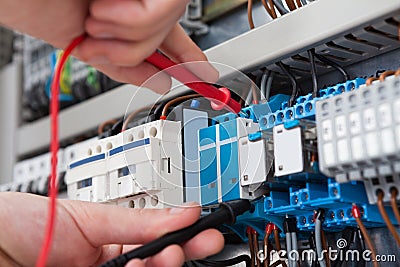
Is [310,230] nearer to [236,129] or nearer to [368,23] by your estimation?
[236,129]

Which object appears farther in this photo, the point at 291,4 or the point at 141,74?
the point at 291,4

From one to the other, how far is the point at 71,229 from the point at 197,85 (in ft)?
0.86

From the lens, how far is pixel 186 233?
2.37 feet

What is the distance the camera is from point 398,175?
66cm

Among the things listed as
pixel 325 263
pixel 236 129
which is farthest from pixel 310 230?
pixel 236 129

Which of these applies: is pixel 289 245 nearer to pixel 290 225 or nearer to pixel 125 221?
pixel 290 225

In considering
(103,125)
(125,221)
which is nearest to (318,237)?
(125,221)

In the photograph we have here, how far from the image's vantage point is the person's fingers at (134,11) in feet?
2.09

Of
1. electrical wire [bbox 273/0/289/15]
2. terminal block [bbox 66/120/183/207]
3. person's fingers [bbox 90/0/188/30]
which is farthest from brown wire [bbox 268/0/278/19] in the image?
person's fingers [bbox 90/0/188/30]

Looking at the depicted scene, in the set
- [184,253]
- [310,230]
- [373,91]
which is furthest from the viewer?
[310,230]

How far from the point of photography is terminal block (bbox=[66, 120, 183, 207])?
0.88m

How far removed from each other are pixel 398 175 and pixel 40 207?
491 millimetres

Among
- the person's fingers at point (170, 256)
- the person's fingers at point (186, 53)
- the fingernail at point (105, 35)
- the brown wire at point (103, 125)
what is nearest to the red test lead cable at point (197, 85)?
the person's fingers at point (186, 53)

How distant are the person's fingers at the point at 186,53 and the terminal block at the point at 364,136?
20 cm
